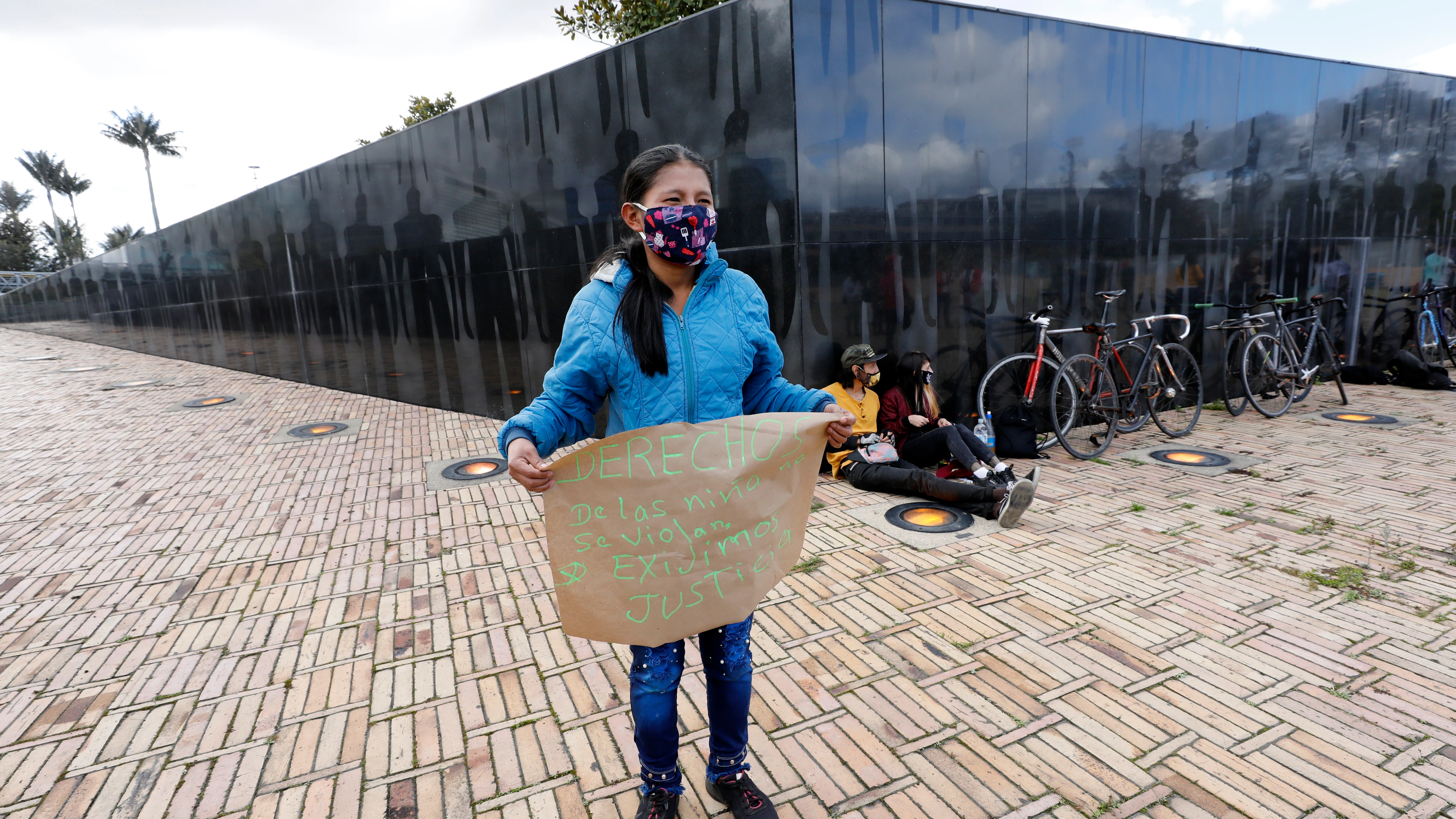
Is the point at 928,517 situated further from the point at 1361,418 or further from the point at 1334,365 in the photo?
the point at 1334,365

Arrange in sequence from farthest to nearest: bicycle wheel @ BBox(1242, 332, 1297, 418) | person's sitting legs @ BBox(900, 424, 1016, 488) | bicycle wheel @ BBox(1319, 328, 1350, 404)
Answer: bicycle wheel @ BBox(1319, 328, 1350, 404)
bicycle wheel @ BBox(1242, 332, 1297, 418)
person's sitting legs @ BBox(900, 424, 1016, 488)

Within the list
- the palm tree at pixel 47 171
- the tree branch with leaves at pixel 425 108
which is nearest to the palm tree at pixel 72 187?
the palm tree at pixel 47 171

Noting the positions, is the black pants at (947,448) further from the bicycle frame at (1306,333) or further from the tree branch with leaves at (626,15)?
the tree branch with leaves at (626,15)

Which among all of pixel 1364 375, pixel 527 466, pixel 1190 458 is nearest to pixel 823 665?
pixel 527 466

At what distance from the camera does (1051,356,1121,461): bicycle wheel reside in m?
6.20

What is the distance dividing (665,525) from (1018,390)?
18.5 ft

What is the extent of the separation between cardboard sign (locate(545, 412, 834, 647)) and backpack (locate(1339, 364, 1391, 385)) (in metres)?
10.3

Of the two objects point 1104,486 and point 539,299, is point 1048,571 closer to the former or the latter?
point 1104,486

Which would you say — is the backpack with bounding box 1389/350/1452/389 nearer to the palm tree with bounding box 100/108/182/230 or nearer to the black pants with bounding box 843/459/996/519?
the black pants with bounding box 843/459/996/519

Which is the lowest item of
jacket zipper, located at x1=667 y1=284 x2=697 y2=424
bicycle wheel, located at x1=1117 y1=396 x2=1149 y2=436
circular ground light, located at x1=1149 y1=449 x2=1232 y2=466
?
circular ground light, located at x1=1149 y1=449 x2=1232 y2=466

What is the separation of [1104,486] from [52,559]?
7.21m

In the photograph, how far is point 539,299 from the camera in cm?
777

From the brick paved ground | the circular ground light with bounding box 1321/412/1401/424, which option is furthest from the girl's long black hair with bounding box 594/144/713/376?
the circular ground light with bounding box 1321/412/1401/424

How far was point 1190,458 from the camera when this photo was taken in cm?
600
